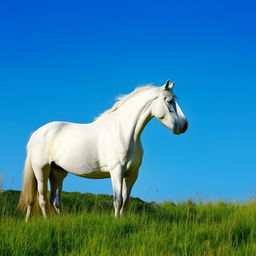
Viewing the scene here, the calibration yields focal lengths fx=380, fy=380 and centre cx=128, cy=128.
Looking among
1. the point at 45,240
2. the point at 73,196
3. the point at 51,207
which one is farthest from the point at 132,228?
the point at 73,196

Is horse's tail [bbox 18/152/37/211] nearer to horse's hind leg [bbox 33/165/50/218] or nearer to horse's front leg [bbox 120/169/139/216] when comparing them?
horse's hind leg [bbox 33/165/50/218]

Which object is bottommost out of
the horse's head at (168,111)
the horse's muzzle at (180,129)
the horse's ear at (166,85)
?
the horse's muzzle at (180,129)

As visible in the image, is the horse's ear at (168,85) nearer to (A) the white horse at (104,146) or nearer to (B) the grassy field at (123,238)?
(A) the white horse at (104,146)

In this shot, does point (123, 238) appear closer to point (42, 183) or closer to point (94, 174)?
point (94, 174)

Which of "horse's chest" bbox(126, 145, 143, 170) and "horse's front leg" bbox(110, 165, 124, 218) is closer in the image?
"horse's front leg" bbox(110, 165, 124, 218)

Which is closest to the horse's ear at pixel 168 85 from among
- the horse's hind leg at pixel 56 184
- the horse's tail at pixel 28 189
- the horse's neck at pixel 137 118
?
the horse's neck at pixel 137 118

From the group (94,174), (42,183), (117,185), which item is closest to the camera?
(117,185)

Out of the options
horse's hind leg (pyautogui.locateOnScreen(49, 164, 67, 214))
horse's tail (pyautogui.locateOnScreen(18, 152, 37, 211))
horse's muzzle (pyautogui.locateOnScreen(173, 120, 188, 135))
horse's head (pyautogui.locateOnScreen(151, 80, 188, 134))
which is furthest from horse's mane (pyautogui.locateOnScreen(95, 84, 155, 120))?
horse's tail (pyautogui.locateOnScreen(18, 152, 37, 211))

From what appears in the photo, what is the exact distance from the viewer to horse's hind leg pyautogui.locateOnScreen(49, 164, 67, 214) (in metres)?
7.21

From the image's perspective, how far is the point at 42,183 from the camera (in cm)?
717

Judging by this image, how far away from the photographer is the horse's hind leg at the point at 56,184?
7207mm

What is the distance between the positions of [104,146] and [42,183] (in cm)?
172

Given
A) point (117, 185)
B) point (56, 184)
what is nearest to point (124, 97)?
point (117, 185)

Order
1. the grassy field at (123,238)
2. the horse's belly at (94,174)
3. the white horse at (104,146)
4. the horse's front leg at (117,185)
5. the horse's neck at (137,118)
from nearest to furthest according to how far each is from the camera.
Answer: the grassy field at (123,238) → the horse's front leg at (117,185) → the white horse at (104,146) → the horse's neck at (137,118) → the horse's belly at (94,174)
